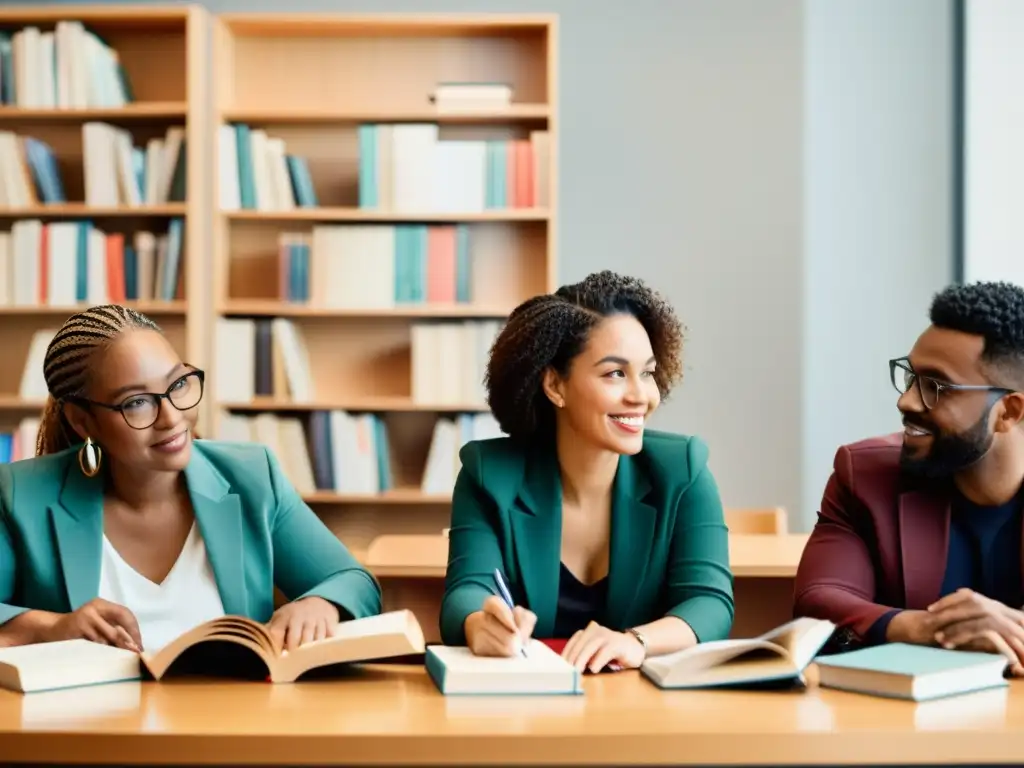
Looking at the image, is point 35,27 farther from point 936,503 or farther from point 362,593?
point 936,503

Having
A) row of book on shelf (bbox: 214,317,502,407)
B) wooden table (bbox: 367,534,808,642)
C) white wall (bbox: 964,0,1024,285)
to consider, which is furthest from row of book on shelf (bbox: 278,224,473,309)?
white wall (bbox: 964,0,1024,285)

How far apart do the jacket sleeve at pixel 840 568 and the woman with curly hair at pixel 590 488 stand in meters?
0.13

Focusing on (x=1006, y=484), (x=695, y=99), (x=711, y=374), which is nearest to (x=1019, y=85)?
(x=695, y=99)

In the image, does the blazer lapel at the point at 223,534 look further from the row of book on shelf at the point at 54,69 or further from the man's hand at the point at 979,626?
the row of book on shelf at the point at 54,69

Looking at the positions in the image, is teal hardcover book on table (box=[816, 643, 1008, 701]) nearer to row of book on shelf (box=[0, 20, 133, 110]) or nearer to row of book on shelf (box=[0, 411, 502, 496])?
row of book on shelf (box=[0, 411, 502, 496])

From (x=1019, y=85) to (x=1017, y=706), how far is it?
3.67 metres

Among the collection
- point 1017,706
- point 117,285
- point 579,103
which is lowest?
point 1017,706

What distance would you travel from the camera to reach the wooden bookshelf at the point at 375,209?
4.45 meters

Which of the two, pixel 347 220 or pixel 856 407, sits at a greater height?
pixel 347 220

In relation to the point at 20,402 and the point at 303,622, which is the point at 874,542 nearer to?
the point at 303,622

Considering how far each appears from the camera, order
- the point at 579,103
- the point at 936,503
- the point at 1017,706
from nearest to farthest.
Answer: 1. the point at 1017,706
2. the point at 936,503
3. the point at 579,103

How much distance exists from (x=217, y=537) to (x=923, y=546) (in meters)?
1.14

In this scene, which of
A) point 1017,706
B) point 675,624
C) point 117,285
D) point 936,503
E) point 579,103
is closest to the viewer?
point 1017,706

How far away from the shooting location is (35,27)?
4.54m
